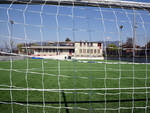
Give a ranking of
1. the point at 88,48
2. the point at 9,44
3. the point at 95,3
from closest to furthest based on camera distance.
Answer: the point at 9,44, the point at 95,3, the point at 88,48

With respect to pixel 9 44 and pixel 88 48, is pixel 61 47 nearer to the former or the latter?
pixel 88 48

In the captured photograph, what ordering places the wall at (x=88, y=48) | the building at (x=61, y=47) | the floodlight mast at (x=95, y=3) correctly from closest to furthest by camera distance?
the floodlight mast at (x=95, y=3)
the building at (x=61, y=47)
the wall at (x=88, y=48)

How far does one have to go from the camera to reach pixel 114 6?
227cm

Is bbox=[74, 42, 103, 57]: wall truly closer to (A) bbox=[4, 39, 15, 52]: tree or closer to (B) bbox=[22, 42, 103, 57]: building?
(B) bbox=[22, 42, 103, 57]: building

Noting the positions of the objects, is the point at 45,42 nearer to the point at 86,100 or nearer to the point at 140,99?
the point at 86,100

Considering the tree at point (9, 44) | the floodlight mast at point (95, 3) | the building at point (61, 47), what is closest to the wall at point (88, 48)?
the building at point (61, 47)

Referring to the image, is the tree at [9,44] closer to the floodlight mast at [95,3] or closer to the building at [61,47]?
the building at [61,47]

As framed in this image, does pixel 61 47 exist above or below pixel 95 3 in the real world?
below

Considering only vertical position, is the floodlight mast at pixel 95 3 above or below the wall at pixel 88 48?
above

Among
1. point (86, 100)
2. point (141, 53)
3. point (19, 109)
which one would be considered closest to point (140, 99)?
point (86, 100)

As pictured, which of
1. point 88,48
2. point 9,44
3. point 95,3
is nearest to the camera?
point 9,44

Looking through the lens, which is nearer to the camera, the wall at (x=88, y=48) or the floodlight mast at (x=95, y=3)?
the floodlight mast at (x=95, y=3)

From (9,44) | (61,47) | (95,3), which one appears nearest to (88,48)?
(61,47)

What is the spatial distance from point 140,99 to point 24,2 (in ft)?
11.4
